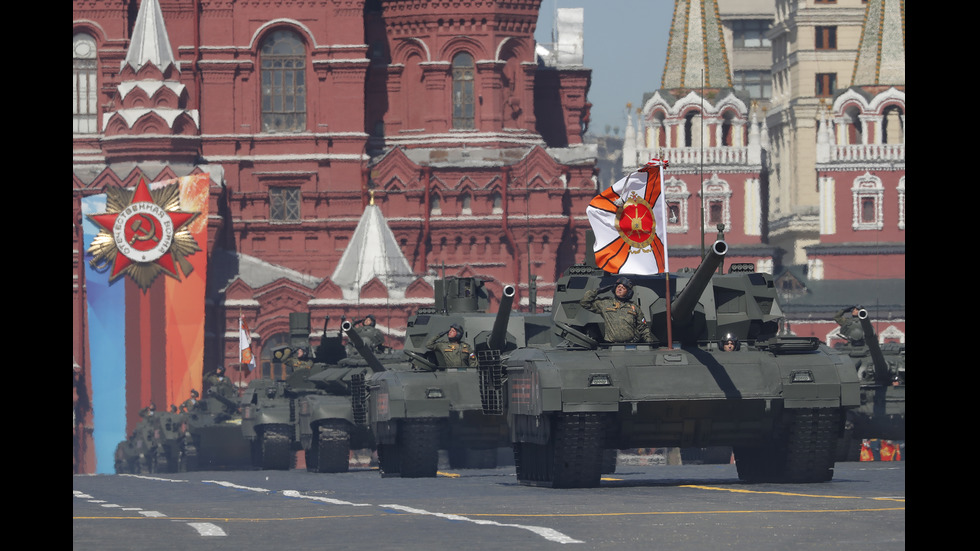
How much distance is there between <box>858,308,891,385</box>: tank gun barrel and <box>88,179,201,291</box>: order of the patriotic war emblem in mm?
50297

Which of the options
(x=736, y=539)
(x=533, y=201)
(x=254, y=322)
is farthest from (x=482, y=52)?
(x=736, y=539)

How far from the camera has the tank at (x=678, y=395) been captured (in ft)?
76.9

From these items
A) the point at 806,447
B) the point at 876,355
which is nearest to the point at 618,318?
the point at 806,447

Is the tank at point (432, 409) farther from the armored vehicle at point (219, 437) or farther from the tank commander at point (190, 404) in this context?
the tank commander at point (190, 404)

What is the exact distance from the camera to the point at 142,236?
83688 millimetres

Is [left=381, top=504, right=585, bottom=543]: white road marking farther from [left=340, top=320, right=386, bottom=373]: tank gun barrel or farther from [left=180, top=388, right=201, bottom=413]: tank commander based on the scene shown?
[left=180, top=388, right=201, bottom=413]: tank commander

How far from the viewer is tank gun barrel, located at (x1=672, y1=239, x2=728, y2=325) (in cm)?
2152

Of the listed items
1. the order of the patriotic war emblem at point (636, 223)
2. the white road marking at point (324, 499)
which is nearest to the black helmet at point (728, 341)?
the order of the patriotic war emblem at point (636, 223)

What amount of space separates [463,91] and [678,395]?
6813 centimetres

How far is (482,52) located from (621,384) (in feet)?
223

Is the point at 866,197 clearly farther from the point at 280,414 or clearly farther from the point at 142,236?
the point at 280,414

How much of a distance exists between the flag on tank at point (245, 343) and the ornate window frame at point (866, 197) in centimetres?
3019

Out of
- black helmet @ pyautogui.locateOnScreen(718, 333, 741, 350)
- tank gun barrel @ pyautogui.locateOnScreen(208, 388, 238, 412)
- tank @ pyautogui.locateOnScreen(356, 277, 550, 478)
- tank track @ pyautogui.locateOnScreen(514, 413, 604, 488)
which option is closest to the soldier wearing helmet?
black helmet @ pyautogui.locateOnScreen(718, 333, 741, 350)
